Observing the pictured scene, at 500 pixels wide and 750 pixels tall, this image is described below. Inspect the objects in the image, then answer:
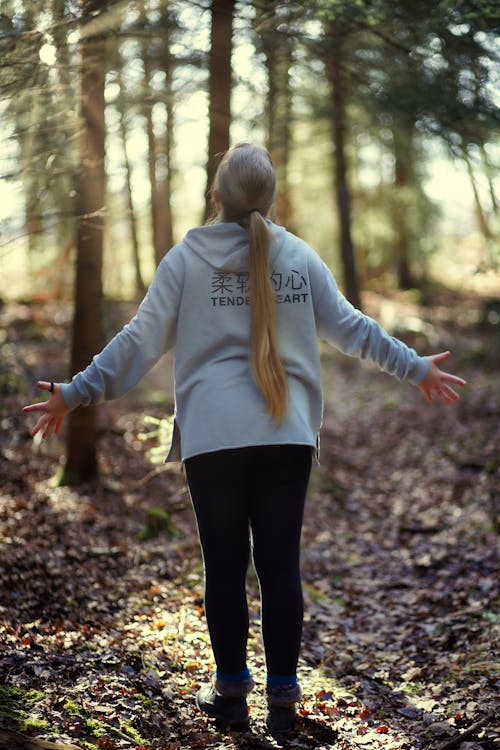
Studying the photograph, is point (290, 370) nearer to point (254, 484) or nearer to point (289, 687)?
point (254, 484)

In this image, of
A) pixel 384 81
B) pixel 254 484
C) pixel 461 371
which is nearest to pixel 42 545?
pixel 254 484

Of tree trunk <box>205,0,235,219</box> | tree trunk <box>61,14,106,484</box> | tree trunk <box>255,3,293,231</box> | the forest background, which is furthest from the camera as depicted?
tree trunk <box>255,3,293,231</box>

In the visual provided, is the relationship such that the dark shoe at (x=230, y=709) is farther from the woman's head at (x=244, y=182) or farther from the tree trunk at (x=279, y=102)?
the tree trunk at (x=279, y=102)

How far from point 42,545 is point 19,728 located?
2804mm

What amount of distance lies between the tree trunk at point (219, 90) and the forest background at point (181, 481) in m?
0.02

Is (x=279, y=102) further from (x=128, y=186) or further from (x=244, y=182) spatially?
(x=244, y=182)

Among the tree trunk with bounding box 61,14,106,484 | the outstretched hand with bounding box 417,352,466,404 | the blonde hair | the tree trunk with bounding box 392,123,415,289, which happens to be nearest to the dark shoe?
the blonde hair

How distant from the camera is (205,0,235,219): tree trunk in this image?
553cm

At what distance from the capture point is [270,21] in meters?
4.88

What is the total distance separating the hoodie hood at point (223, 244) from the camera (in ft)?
10.0

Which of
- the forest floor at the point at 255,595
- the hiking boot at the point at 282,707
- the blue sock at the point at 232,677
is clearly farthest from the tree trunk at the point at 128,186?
the hiking boot at the point at 282,707

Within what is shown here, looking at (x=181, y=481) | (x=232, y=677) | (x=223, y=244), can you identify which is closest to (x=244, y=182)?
(x=223, y=244)

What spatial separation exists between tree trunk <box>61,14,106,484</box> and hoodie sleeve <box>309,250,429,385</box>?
358 cm

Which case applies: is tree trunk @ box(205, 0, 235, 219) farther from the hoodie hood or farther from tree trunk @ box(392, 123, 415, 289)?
tree trunk @ box(392, 123, 415, 289)
